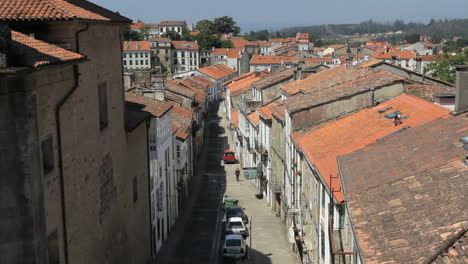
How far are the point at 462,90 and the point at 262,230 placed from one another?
22.2 meters

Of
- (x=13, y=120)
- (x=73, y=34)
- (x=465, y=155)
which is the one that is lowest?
(x=465, y=155)

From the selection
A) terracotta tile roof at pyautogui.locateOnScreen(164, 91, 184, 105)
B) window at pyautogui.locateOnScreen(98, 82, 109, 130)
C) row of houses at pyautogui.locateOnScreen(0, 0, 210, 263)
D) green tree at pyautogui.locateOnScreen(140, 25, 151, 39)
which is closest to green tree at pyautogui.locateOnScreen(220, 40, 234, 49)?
green tree at pyautogui.locateOnScreen(140, 25, 151, 39)

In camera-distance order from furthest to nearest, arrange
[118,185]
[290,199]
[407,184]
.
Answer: [290,199], [118,185], [407,184]

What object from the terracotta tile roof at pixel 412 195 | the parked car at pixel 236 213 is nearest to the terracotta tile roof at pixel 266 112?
the parked car at pixel 236 213

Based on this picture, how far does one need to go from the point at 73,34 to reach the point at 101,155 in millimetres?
4627

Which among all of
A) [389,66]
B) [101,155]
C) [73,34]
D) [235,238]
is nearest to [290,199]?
[235,238]

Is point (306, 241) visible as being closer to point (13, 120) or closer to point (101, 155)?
point (101, 155)

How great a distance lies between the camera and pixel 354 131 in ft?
87.4

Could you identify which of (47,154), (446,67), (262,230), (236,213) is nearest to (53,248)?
(47,154)

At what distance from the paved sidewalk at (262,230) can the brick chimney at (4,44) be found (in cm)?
2266

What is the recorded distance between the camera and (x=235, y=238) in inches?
1337

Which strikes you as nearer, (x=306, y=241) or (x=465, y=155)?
(x=465, y=155)

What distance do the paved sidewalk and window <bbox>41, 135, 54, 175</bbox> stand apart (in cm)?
1917

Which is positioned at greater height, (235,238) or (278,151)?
(278,151)
